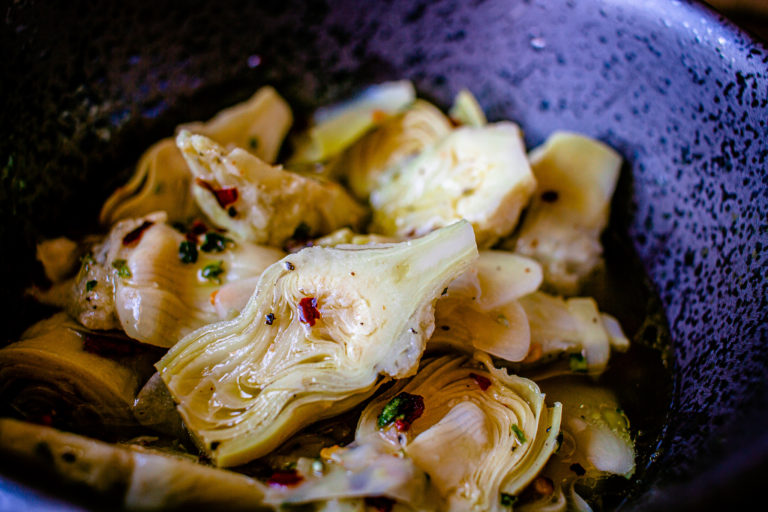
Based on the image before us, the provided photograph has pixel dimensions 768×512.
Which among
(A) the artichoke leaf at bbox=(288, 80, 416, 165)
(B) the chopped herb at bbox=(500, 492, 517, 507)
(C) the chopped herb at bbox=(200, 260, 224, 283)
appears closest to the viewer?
(B) the chopped herb at bbox=(500, 492, 517, 507)

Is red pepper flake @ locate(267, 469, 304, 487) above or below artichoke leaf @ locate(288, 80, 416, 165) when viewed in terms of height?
below

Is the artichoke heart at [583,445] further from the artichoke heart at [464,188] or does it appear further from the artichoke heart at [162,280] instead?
the artichoke heart at [162,280]

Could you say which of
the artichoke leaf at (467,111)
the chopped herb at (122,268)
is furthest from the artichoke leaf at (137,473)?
the artichoke leaf at (467,111)

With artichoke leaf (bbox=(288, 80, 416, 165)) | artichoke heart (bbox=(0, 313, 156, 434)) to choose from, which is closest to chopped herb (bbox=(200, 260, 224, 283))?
artichoke heart (bbox=(0, 313, 156, 434))

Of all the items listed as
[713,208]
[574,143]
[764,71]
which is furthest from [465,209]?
[764,71]

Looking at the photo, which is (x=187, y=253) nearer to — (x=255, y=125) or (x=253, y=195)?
(x=253, y=195)

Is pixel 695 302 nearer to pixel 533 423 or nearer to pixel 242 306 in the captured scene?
pixel 533 423

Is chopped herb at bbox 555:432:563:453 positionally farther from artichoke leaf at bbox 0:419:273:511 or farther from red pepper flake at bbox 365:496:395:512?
artichoke leaf at bbox 0:419:273:511
